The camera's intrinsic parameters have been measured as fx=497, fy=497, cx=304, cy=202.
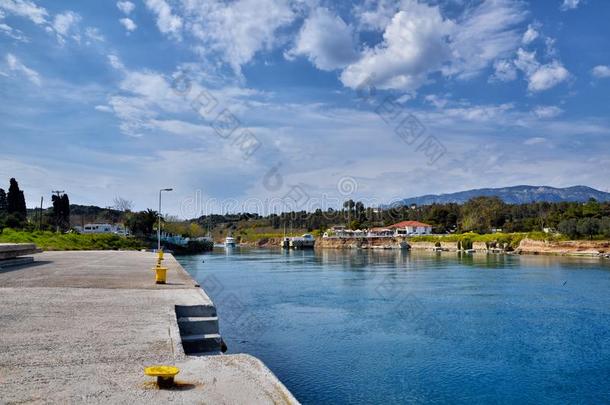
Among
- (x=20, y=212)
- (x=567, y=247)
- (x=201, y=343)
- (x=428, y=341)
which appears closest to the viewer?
(x=201, y=343)

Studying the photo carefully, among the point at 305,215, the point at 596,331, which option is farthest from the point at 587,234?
the point at 305,215

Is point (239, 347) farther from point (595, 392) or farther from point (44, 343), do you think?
point (595, 392)

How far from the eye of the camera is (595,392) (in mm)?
11578

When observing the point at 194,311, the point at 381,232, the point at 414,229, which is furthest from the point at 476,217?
the point at 194,311

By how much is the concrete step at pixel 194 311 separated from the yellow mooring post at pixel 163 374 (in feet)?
17.8

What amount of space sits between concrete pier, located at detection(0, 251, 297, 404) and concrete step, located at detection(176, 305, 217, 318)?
0.02 m

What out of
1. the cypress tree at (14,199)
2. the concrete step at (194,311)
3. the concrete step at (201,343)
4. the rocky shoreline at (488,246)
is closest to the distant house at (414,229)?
Answer: the rocky shoreline at (488,246)

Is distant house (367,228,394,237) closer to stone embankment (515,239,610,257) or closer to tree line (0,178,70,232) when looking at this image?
stone embankment (515,239,610,257)

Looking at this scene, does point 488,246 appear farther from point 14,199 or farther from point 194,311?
point 194,311

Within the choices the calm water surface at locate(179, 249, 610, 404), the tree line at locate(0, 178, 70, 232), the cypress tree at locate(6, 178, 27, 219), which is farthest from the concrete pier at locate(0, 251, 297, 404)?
the cypress tree at locate(6, 178, 27, 219)

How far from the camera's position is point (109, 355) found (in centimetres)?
696

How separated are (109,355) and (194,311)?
415 centimetres

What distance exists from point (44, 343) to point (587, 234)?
264 ft

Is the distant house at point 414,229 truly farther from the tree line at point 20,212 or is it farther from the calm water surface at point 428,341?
the calm water surface at point 428,341
